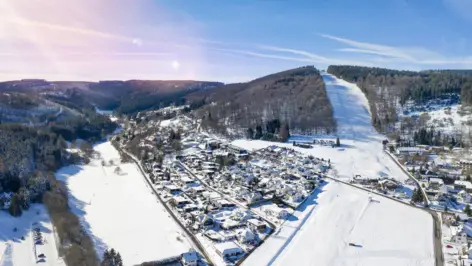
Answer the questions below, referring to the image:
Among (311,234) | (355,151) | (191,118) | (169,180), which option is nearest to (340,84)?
(191,118)

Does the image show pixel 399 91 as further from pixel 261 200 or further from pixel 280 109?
pixel 261 200

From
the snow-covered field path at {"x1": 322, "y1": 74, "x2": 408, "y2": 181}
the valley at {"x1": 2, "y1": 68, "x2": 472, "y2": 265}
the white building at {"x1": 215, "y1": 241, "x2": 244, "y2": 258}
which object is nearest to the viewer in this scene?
the white building at {"x1": 215, "y1": 241, "x2": 244, "y2": 258}

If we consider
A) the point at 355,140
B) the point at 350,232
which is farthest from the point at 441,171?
the point at 350,232

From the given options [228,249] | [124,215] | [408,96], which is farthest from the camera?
[408,96]

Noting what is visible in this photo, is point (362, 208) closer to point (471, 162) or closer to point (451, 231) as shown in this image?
point (451, 231)

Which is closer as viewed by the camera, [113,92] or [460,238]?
[460,238]

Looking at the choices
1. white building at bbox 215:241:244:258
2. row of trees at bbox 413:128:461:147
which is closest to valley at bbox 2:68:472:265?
white building at bbox 215:241:244:258

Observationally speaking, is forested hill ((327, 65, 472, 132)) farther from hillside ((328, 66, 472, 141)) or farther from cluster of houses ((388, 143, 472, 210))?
cluster of houses ((388, 143, 472, 210))
